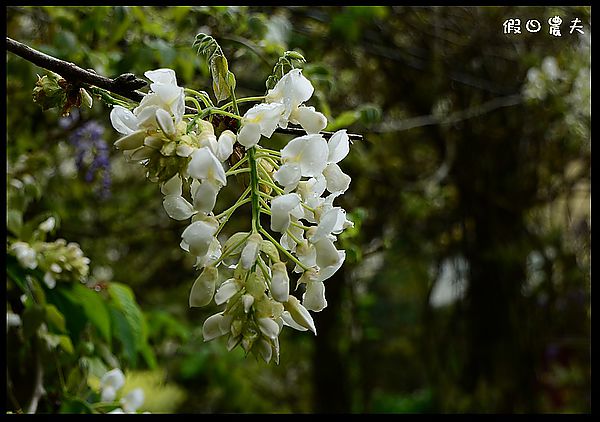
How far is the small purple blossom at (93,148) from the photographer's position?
1210 millimetres

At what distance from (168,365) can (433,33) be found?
1239 mm

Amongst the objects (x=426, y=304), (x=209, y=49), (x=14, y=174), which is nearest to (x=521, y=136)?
(x=426, y=304)

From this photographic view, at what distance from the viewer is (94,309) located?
35.3 inches

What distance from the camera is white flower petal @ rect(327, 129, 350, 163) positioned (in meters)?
0.44

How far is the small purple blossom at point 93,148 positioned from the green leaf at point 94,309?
13.9 inches

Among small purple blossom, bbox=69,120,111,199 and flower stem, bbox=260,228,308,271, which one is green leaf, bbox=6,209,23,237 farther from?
flower stem, bbox=260,228,308,271

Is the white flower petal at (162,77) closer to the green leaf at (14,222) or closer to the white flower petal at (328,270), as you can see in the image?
the white flower petal at (328,270)

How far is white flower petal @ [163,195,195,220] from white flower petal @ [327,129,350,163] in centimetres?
9

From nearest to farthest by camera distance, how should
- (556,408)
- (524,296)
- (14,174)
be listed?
(14,174) < (524,296) < (556,408)

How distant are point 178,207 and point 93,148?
853 mm

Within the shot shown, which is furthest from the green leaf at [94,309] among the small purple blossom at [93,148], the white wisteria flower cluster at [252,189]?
the white wisteria flower cluster at [252,189]

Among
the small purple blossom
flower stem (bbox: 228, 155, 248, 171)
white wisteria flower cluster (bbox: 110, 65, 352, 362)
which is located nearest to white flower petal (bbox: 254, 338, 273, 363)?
white wisteria flower cluster (bbox: 110, 65, 352, 362)

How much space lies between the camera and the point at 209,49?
18.2 inches
